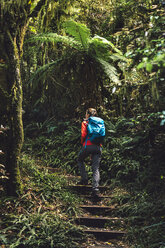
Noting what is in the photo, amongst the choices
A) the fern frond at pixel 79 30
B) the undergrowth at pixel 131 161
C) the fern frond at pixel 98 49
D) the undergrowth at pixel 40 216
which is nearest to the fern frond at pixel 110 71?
the fern frond at pixel 98 49

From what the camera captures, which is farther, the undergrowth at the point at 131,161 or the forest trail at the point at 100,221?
the undergrowth at the point at 131,161

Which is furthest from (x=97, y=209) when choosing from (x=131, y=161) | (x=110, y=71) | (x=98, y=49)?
(x=98, y=49)

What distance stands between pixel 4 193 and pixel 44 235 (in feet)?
3.86

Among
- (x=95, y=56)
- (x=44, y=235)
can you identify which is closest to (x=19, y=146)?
(x=44, y=235)

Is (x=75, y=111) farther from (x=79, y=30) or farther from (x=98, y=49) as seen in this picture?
(x=79, y=30)

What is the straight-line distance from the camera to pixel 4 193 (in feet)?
15.7

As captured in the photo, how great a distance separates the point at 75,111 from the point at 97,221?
14.5 ft

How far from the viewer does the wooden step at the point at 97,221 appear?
4891 mm

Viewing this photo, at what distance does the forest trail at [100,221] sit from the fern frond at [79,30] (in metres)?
3.93

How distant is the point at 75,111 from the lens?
8.76 metres

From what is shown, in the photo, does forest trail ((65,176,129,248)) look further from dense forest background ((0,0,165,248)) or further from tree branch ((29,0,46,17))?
tree branch ((29,0,46,17))

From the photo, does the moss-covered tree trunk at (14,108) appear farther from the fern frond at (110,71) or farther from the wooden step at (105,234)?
the fern frond at (110,71)

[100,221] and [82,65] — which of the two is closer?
[100,221]

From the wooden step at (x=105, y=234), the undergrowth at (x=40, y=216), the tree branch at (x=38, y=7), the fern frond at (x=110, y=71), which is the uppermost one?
the tree branch at (x=38, y=7)
